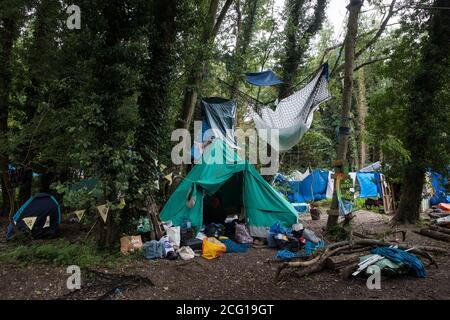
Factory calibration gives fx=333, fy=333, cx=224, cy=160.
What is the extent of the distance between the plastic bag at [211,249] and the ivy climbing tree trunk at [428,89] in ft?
17.2

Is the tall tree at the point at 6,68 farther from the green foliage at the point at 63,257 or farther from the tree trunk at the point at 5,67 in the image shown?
the green foliage at the point at 63,257

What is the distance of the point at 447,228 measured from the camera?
7.68 m

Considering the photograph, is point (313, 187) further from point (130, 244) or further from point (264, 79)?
point (130, 244)

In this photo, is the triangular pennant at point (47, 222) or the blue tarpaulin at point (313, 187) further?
the blue tarpaulin at point (313, 187)

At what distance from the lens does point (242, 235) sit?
6.70 meters

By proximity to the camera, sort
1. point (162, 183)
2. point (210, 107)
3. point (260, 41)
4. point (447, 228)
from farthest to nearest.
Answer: point (260, 41)
point (210, 107)
point (447, 228)
point (162, 183)

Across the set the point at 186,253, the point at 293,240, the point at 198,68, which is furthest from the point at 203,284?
the point at 198,68

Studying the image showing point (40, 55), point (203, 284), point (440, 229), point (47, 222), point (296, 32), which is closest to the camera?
point (203, 284)

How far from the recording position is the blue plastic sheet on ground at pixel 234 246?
240 inches

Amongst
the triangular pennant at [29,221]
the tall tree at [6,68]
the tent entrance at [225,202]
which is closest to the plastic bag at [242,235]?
the tent entrance at [225,202]

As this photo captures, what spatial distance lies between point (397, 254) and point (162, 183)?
4.26m

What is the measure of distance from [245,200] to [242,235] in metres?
0.77

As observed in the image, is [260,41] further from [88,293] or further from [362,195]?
[88,293]
